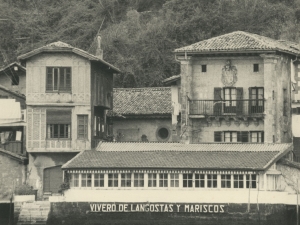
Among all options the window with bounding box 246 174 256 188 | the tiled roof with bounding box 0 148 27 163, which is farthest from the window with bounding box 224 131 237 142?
the tiled roof with bounding box 0 148 27 163

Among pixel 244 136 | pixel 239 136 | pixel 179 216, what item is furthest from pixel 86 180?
pixel 244 136

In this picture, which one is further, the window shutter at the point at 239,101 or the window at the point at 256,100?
the window shutter at the point at 239,101

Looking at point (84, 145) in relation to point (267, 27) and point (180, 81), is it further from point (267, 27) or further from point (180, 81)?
point (267, 27)

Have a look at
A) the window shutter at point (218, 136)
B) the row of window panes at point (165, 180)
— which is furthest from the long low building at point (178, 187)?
the window shutter at point (218, 136)

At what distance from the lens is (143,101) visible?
93.0 m

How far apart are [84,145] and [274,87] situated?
12697mm

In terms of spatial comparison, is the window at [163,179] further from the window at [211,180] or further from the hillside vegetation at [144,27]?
the hillside vegetation at [144,27]

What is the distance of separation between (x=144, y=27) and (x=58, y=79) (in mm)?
32791

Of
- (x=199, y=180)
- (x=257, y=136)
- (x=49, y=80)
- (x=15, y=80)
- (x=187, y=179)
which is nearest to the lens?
(x=199, y=180)

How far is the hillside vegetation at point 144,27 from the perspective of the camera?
10856 cm

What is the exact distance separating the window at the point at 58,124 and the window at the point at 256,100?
11789mm

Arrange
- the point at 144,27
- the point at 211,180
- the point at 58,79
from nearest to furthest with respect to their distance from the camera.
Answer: the point at 211,180 → the point at 58,79 → the point at 144,27

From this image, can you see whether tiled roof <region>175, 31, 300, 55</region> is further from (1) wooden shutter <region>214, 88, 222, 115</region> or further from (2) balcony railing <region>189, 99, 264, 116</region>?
(2) balcony railing <region>189, 99, 264, 116</region>

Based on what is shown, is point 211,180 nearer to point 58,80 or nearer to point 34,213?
point 34,213
